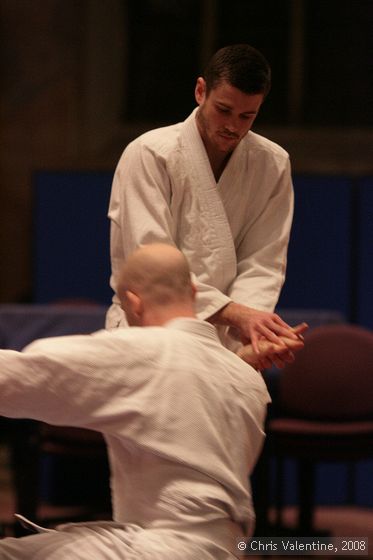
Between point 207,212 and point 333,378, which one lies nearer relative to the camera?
point 207,212

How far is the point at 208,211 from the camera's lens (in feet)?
8.87

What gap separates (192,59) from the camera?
795 cm

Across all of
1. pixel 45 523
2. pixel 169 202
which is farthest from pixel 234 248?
pixel 45 523

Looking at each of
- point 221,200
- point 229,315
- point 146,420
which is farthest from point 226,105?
point 146,420

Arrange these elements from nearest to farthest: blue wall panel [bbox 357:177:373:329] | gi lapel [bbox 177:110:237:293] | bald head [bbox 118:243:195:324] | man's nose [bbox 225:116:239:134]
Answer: bald head [bbox 118:243:195:324] → man's nose [bbox 225:116:239:134] → gi lapel [bbox 177:110:237:293] → blue wall panel [bbox 357:177:373:329]

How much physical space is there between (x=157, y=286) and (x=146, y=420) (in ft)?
0.86

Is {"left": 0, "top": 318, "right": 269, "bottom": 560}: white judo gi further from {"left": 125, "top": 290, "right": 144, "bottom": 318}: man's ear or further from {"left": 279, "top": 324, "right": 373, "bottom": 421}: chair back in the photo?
{"left": 279, "top": 324, "right": 373, "bottom": 421}: chair back

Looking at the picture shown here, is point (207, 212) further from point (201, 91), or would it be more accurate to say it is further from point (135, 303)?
point (135, 303)

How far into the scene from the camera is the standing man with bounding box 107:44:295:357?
8.35ft

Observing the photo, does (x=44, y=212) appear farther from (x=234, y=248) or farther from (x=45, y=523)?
(x=234, y=248)

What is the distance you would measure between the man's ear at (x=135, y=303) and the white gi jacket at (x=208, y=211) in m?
0.51

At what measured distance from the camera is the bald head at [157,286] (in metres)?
2.04

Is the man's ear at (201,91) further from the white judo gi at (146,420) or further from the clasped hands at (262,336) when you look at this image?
the white judo gi at (146,420)

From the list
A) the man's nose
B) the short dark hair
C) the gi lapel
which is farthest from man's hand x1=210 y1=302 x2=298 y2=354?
the short dark hair
